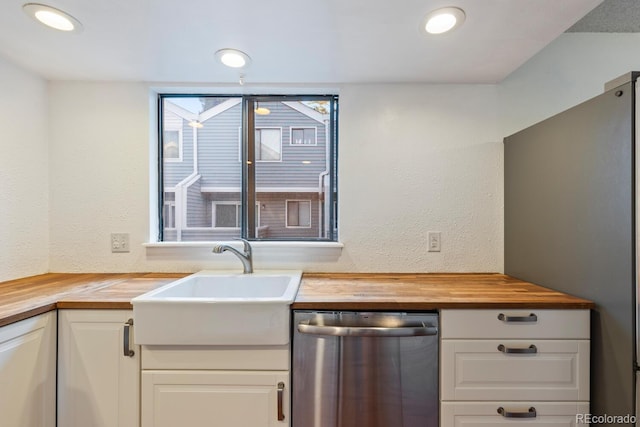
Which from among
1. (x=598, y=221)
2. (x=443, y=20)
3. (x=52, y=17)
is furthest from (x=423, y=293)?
(x=52, y=17)

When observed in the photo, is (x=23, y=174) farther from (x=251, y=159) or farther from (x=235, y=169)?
(x=251, y=159)

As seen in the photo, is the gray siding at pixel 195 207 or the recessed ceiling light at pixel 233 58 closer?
the recessed ceiling light at pixel 233 58

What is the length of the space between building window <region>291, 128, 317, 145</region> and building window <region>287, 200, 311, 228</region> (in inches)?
15.3

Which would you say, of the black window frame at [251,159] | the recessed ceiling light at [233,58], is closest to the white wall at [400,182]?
the black window frame at [251,159]

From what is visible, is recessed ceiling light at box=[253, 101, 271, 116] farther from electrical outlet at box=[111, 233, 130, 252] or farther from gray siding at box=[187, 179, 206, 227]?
electrical outlet at box=[111, 233, 130, 252]

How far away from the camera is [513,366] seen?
48.7 inches

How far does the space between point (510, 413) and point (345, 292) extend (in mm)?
806

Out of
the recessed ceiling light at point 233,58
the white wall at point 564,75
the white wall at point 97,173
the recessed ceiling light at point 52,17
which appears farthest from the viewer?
the white wall at point 97,173

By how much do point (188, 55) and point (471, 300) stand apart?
1775 mm

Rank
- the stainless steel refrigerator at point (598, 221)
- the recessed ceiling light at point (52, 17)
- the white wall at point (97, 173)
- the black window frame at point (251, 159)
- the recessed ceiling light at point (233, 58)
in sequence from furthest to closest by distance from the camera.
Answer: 1. the black window frame at point (251, 159)
2. the white wall at point (97, 173)
3. the recessed ceiling light at point (233, 58)
4. the recessed ceiling light at point (52, 17)
5. the stainless steel refrigerator at point (598, 221)

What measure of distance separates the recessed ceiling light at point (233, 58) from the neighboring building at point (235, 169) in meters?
0.40

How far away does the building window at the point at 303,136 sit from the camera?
2.00 metres

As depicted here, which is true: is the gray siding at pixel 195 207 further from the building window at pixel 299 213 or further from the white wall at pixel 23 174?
the white wall at pixel 23 174

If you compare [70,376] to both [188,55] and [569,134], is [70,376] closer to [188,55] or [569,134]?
[188,55]
